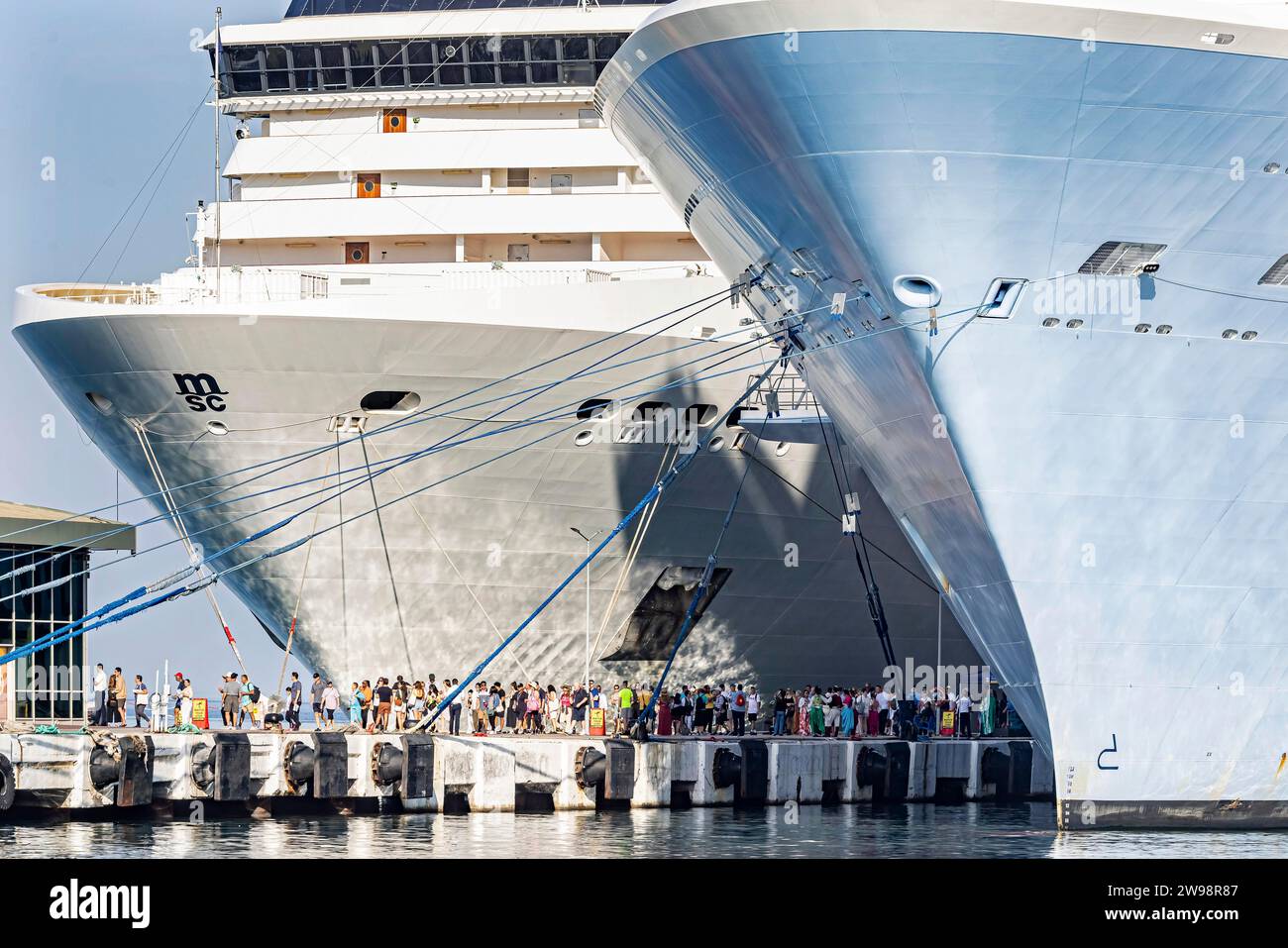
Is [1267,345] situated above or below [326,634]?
above

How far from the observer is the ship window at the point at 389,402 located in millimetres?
24275

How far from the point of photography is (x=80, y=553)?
2848 centimetres

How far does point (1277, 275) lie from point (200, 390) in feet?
42.6

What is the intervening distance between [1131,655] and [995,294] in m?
3.28

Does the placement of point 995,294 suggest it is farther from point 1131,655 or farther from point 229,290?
point 229,290

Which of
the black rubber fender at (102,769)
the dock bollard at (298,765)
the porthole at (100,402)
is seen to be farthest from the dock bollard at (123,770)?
the porthole at (100,402)

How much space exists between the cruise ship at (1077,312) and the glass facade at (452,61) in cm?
1126

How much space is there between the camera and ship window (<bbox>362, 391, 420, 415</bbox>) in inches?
956

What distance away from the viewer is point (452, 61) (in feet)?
94.9

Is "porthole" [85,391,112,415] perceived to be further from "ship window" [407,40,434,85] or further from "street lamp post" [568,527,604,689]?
"ship window" [407,40,434,85]

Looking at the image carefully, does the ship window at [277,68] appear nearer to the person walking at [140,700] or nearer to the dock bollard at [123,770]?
the person walking at [140,700]

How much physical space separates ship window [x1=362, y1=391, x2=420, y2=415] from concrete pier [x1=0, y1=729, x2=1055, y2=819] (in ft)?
13.5

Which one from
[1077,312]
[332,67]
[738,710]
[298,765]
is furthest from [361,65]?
[1077,312]
